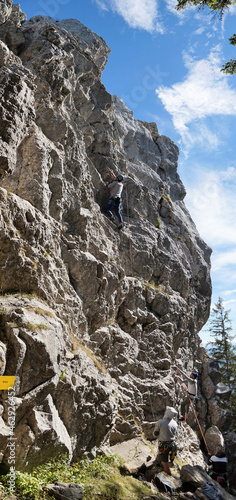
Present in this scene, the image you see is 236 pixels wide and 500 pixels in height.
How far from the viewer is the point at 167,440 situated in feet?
34.1

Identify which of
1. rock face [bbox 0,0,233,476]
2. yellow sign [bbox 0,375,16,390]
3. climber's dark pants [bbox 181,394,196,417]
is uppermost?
rock face [bbox 0,0,233,476]

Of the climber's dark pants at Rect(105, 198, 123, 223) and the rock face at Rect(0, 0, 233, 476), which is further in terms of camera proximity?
the climber's dark pants at Rect(105, 198, 123, 223)

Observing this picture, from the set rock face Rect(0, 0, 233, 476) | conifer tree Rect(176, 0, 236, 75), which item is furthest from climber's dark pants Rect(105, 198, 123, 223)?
conifer tree Rect(176, 0, 236, 75)

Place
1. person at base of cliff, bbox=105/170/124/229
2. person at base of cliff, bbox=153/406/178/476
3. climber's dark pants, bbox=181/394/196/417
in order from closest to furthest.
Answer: person at base of cliff, bbox=153/406/178/476
person at base of cliff, bbox=105/170/124/229
climber's dark pants, bbox=181/394/196/417

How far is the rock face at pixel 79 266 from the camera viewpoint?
311 inches

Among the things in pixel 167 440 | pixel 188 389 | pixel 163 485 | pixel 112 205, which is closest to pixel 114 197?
pixel 112 205

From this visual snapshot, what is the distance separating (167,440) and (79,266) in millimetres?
6744

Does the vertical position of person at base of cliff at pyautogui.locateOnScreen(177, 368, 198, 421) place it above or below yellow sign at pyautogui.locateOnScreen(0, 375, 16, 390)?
below

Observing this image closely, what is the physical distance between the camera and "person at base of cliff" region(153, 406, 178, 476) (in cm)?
1027

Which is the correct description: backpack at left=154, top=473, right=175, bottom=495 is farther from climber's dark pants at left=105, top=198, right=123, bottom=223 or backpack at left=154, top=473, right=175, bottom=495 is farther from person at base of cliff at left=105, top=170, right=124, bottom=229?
climber's dark pants at left=105, top=198, right=123, bottom=223

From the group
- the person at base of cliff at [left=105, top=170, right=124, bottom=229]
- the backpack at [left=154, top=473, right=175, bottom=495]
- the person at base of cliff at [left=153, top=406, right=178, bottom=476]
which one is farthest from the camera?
the person at base of cliff at [left=105, top=170, right=124, bottom=229]

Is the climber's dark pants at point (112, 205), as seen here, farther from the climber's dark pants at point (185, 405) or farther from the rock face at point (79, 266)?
the climber's dark pants at point (185, 405)

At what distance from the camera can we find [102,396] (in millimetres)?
9891

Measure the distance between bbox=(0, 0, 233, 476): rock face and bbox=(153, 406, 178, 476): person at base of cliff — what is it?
171cm
